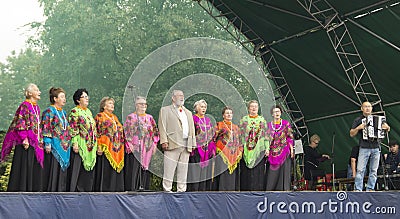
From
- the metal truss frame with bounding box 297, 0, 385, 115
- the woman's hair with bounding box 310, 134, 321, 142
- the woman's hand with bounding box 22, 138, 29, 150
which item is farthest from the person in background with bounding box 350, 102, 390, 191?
the woman's hand with bounding box 22, 138, 29, 150

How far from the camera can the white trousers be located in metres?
7.04

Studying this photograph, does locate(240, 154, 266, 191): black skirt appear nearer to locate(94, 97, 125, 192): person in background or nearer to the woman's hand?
locate(94, 97, 125, 192): person in background

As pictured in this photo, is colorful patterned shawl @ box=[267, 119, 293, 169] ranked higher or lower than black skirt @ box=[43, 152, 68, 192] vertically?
higher

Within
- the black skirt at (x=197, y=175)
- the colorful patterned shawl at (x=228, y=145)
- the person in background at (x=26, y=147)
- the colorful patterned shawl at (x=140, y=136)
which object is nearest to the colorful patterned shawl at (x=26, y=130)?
the person in background at (x=26, y=147)

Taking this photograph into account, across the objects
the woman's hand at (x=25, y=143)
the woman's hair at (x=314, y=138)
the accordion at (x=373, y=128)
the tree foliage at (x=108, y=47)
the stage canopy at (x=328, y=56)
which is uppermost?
the tree foliage at (x=108, y=47)

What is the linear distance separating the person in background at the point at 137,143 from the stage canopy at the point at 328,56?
411 centimetres

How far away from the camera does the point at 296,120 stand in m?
12.1

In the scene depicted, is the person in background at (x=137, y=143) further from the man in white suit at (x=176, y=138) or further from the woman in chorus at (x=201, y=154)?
the woman in chorus at (x=201, y=154)

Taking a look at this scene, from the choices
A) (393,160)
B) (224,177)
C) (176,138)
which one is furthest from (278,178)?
(393,160)

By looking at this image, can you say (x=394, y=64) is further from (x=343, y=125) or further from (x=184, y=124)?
(x=184, y=124)

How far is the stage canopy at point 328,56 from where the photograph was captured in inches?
391

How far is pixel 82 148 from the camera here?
21.5ft

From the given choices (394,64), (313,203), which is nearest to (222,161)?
(313,203)

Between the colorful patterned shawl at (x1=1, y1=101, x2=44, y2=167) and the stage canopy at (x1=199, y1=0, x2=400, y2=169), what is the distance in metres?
5.38
